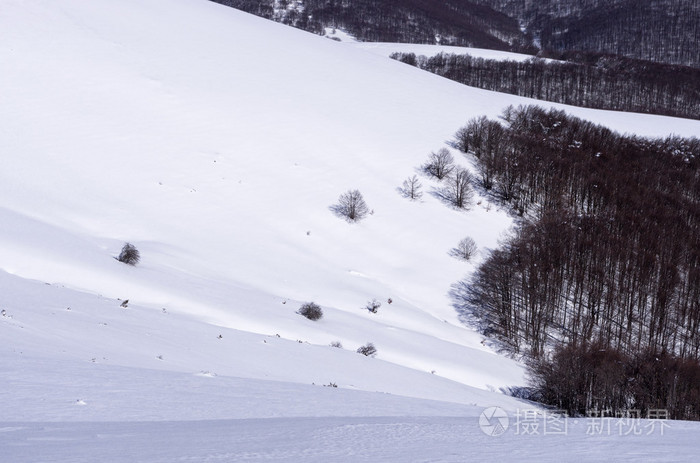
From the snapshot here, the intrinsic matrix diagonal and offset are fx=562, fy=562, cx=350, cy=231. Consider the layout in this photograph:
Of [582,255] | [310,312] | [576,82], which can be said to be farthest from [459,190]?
[576,82]

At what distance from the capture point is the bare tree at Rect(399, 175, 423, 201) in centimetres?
4381

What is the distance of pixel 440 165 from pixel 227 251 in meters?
22.4

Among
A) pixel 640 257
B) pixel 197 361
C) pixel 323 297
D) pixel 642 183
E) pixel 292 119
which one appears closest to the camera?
pixel 197 361

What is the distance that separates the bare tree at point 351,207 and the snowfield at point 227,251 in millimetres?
886

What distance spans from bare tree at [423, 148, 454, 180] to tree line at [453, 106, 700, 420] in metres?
3.02

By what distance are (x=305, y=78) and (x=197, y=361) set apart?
4924 centimetres

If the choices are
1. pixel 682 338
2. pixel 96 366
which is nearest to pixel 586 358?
pixel 682 338

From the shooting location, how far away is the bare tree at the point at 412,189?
43812mm

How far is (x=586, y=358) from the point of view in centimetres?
2591

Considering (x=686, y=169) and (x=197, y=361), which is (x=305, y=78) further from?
(x=197, y=361)

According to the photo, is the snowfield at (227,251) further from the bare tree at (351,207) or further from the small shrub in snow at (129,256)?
the bare tree at (351,207)

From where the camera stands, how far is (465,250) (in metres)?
38.9
